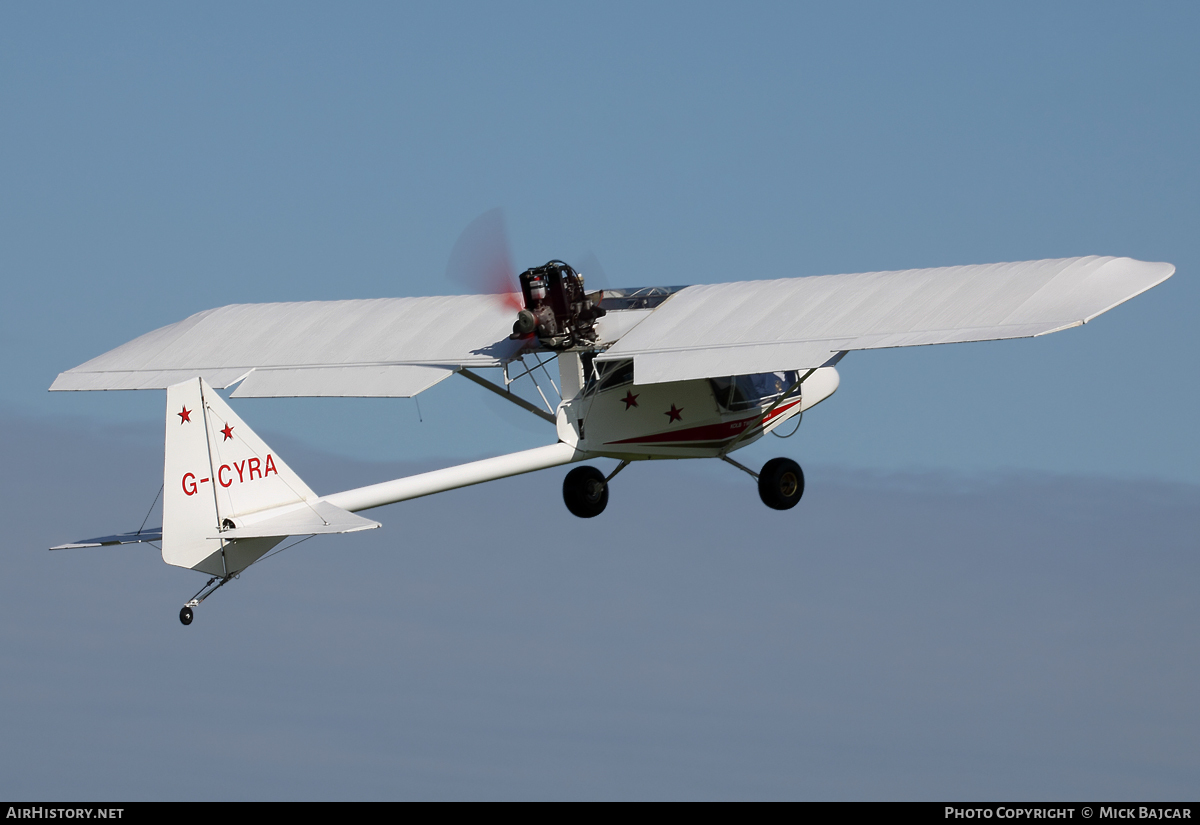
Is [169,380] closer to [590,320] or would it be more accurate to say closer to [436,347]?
[436,347]

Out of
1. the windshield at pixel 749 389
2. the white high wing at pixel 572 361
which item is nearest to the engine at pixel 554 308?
the white high wing at pixel 572 361

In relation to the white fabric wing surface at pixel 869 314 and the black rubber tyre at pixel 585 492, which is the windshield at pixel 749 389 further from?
the black rubber tyre at pixel 585 492

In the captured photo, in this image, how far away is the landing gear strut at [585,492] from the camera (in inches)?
1067

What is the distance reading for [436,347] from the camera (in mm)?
27250

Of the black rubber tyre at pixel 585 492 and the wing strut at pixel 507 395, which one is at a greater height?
the wing strut at pixel 507 395

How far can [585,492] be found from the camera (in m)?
27.1

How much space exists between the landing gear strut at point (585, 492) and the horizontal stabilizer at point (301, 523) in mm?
5722

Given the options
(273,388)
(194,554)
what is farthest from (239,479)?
(273,388)

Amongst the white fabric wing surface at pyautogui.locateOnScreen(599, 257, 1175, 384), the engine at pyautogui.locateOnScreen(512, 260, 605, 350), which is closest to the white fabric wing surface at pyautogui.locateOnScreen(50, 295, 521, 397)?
the engine at pyautogui.locateOnScreen(512, 260, 605, 350)

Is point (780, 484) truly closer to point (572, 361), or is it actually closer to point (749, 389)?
point (749, 389)

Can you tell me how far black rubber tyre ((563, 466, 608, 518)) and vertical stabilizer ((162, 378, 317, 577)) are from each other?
6.00 m

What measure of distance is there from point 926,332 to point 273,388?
9126mm

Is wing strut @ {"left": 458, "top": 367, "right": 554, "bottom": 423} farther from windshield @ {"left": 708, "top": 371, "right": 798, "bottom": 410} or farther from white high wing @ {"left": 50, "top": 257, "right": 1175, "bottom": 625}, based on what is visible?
windshield @ {"left": 708, "top": 371, "right": 798, "bottom": 410}

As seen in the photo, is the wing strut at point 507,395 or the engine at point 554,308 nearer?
the engine at point 554,308
